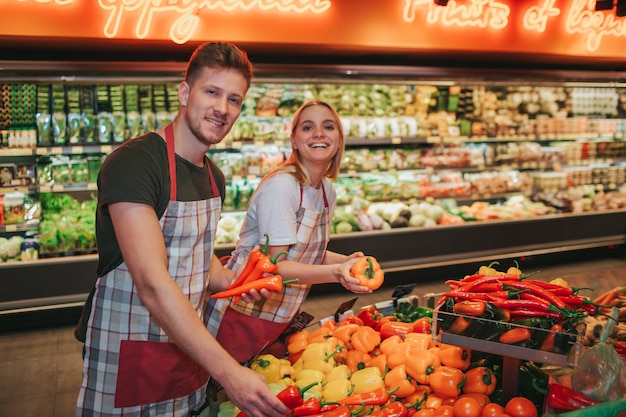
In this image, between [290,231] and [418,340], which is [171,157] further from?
[418,340]

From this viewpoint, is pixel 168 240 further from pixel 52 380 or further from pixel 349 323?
pixel 52 380

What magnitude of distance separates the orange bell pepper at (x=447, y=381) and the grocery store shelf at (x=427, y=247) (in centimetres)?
332

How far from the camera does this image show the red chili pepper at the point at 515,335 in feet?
6.20

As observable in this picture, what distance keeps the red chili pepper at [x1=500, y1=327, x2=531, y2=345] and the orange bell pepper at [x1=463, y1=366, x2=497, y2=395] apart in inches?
14.1

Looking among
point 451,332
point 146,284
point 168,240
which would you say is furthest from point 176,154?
point 451,332

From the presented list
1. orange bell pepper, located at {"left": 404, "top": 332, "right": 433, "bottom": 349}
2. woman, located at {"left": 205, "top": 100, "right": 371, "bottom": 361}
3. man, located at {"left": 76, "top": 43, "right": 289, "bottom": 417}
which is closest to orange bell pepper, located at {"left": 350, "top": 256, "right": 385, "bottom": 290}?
woman, located at {"left": 205, "top": 100, "right": 371, "bottom": 361}

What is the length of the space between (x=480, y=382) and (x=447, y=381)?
0.41 ft

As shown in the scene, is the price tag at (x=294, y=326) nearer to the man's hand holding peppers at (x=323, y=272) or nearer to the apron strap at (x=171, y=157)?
the man's hand holding peppers at (x=323, y=272)

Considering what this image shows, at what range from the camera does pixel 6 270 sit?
182 inches

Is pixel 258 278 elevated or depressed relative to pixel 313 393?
elevated

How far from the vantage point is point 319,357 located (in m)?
2.52

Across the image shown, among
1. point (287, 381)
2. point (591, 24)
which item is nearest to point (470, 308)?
point (287, 381)

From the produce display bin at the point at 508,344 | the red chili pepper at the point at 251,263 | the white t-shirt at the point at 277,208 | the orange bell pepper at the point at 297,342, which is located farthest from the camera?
the orange bell pepper at the point at 297,342

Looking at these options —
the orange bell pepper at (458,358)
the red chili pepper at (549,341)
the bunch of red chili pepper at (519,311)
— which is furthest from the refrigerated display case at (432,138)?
the red chili pepper at (549,341)
